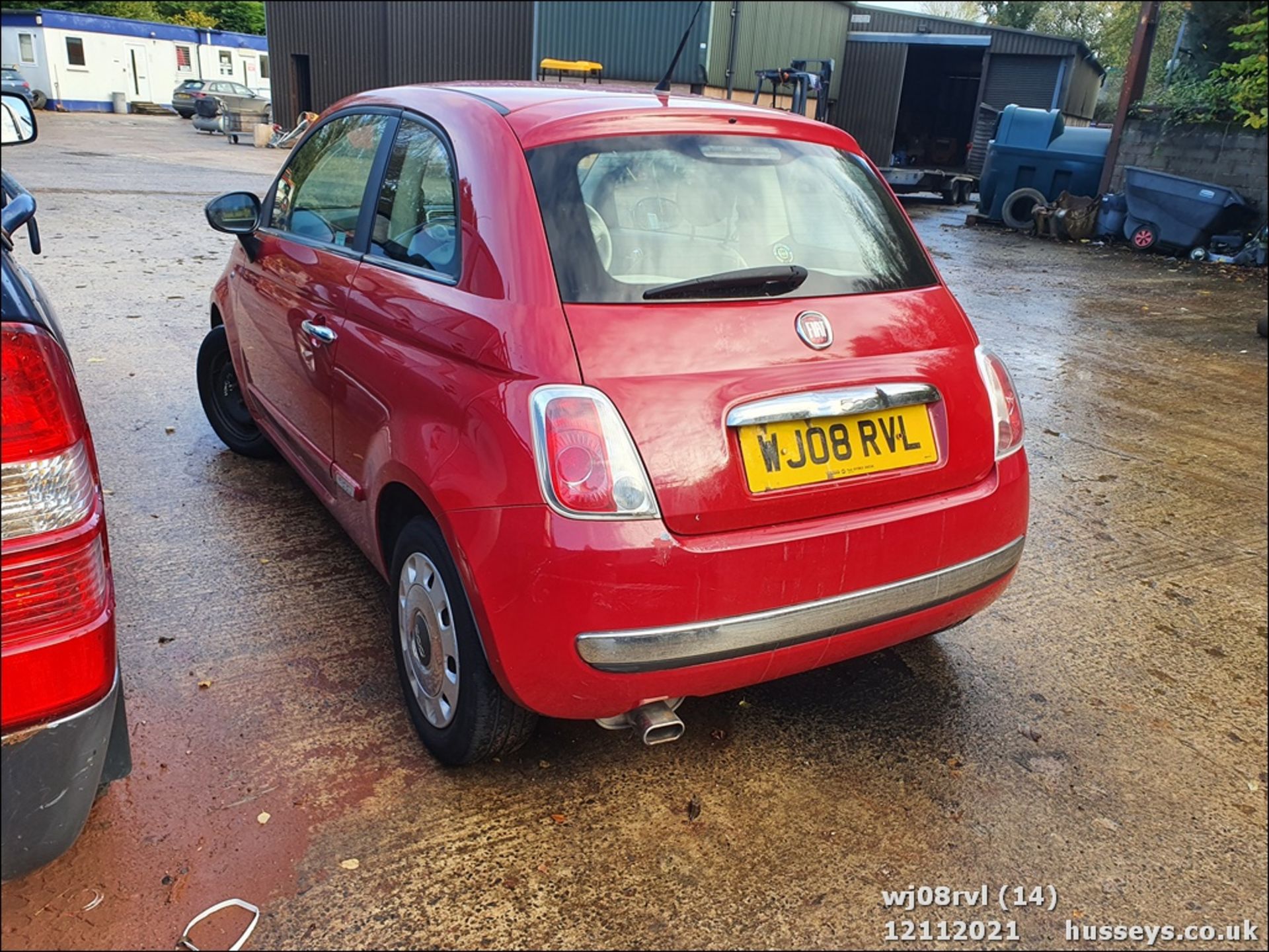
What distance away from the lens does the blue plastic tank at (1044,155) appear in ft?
53.0

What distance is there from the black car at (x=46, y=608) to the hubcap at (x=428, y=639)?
0.76 m

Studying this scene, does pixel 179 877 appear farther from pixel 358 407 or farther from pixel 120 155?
pixel 120 155

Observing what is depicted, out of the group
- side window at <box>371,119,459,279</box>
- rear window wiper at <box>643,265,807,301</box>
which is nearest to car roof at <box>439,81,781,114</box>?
side window at <box>371,119,459,279</box>

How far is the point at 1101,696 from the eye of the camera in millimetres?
2900

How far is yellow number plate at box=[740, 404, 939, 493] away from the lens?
2109 millimetres

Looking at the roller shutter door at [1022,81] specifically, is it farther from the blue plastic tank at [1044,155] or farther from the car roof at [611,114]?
the car roof at [611,114]

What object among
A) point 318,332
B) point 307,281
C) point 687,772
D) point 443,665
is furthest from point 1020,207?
point 443,665

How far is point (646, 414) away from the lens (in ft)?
6.65

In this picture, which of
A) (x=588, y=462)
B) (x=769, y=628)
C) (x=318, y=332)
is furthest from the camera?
(x=318, y=332)

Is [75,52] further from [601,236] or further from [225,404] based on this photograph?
[601,236]

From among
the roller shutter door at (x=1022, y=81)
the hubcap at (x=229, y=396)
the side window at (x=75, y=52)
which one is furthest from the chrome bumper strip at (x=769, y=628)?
the side window at (x=75, y=52)

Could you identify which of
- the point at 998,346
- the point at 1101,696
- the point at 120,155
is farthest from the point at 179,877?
the point at 120,155

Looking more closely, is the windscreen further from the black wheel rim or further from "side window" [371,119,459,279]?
the black wheel rim

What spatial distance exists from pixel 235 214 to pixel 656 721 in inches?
104
